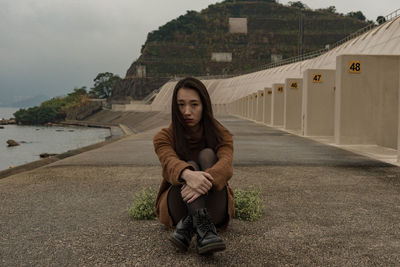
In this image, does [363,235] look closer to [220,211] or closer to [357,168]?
[220,211]

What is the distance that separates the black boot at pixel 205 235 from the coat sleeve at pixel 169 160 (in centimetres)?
37

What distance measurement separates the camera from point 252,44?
414ft

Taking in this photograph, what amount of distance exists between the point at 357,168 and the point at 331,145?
5.97 m

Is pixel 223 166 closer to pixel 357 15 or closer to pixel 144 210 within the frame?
pixel 144 210

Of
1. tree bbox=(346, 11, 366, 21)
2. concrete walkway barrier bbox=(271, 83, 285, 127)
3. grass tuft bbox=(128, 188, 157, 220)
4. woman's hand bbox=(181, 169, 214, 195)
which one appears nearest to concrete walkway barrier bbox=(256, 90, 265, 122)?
concrete walkway barrier bbox=(271, 83, 285, 127)

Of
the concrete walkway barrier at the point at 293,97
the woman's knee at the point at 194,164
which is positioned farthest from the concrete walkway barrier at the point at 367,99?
the woman's knee at the point at 194,164

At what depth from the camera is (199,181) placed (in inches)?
144

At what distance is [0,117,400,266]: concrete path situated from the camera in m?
3.90

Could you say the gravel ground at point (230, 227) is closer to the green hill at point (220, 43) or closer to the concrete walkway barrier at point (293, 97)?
the concrete walkway barrier at point (293, 97)

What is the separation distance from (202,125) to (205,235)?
1.16 meters

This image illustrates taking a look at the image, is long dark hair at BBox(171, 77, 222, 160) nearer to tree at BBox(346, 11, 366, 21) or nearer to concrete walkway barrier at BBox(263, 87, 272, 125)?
concrete walkway barrier at BBox(263, 87, 272, 125)

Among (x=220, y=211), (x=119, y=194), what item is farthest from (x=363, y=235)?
(x=119, y=194)

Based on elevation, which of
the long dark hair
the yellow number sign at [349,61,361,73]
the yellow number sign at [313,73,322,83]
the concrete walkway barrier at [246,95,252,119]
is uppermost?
the yellow number sign at [349,61,361,73]

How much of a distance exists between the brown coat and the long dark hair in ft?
0.23
